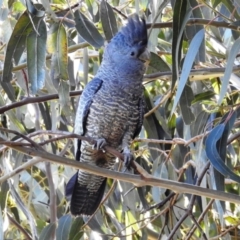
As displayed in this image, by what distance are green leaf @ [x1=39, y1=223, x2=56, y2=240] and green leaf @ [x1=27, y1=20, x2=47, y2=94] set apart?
0.52 m

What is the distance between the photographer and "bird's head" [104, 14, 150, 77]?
6.51 ft

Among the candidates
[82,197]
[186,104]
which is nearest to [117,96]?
[186,104]

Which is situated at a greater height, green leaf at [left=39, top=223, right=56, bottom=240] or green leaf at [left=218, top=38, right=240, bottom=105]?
green leaf at [left=218, top=38, right=240, bottom=105]

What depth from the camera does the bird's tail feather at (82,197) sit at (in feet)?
7.09

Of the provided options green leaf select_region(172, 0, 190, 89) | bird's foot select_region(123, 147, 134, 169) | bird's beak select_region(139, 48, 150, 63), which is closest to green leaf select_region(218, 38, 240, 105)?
green leaf select_region(172, 0, 190, 89)

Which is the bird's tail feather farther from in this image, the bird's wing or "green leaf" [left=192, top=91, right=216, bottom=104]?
"green leaf" [left=192, top=91, right=216, bottom=104]

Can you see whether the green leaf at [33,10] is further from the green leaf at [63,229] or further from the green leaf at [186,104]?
the green leaf at [63,229]

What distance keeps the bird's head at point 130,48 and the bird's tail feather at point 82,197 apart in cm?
46

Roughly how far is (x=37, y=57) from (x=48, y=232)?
60 cm

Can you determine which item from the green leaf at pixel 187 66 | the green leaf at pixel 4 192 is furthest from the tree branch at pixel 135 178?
the green leaf at pixel 4 192


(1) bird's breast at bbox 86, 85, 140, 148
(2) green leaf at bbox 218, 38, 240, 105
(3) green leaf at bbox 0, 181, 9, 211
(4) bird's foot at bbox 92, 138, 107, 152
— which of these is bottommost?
(3) green leaf at bbox 0, 181, 9, 211

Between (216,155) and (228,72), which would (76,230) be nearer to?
(216,155)

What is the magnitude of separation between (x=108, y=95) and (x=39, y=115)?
0.40 meters

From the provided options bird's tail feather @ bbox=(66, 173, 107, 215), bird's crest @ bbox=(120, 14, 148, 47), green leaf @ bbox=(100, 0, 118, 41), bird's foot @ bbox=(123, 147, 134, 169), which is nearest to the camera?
bird's foot @ bbox=(123, 147, 134, 169)
